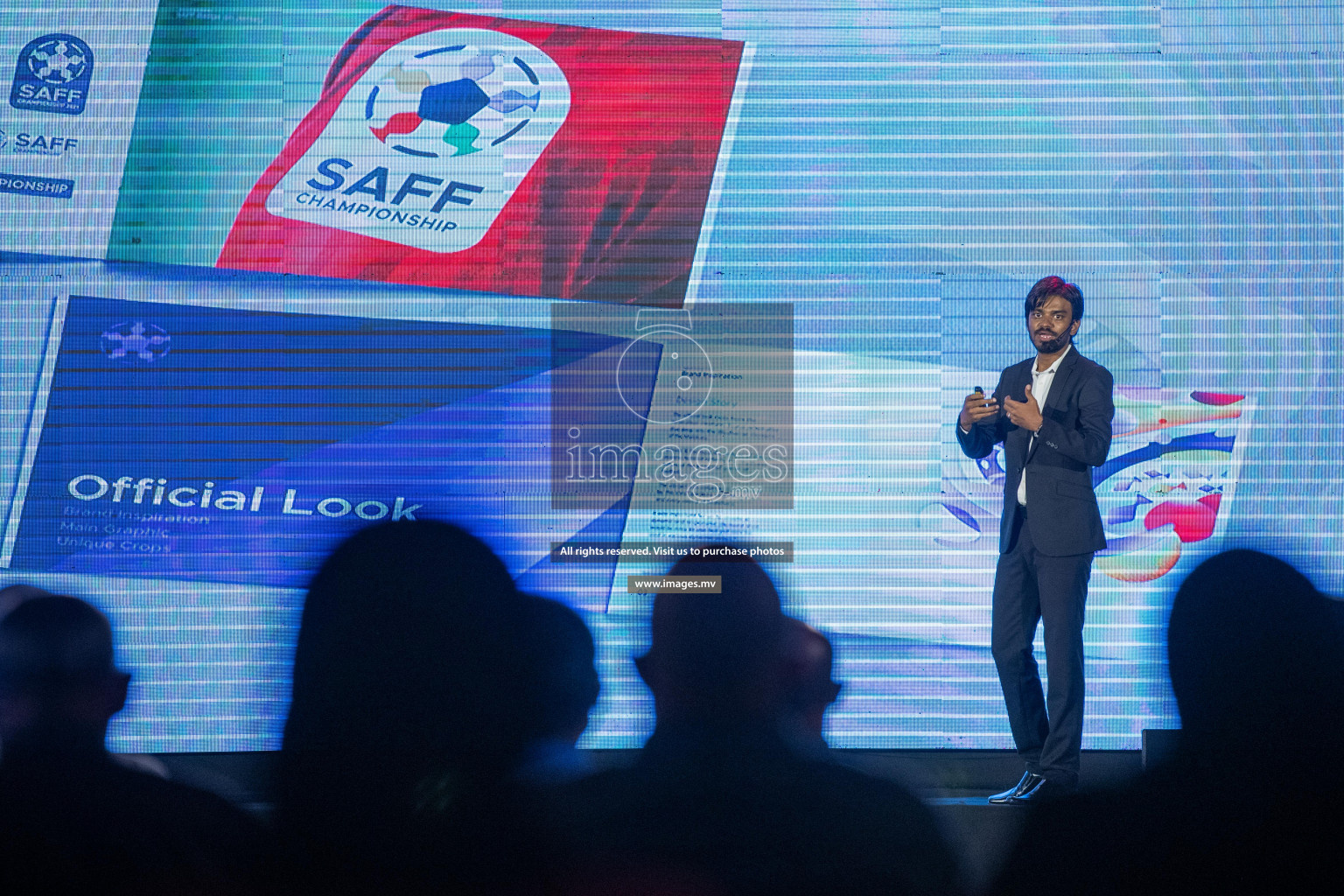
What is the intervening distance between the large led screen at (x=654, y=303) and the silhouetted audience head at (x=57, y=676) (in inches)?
3.7

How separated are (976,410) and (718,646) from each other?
3.90 ft

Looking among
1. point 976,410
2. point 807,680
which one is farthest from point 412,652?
point 976,410

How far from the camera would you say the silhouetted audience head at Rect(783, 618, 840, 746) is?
3764mm

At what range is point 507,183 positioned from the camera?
386 cm

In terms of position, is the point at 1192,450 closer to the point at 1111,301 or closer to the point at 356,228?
the point at 1111,301

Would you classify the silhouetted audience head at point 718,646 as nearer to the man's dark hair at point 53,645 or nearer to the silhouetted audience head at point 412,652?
the silhouetted audience head at point 412,652

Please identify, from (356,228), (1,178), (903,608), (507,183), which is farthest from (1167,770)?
(1,178)

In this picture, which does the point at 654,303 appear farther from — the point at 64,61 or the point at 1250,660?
the point at 1250,660

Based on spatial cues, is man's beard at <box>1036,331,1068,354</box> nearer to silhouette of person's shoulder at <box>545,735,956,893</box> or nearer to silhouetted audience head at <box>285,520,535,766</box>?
silhouette of person's shoulder at <box>545,735,956,893</box>

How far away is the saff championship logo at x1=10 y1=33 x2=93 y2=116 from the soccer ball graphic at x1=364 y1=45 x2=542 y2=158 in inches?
40.0

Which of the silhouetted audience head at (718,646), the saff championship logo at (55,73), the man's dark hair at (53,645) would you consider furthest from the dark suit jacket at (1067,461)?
the saff championship logo at (55,73)

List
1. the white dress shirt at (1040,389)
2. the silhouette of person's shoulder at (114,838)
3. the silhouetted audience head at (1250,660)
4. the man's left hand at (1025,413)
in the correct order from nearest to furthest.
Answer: the man's left hand at (1025,413) → the white dress shirt at (1040,389) → the silhouette of person's shoulder at (114,838) → the silhouetted audience head at (1250,660)

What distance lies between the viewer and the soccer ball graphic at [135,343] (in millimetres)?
3814

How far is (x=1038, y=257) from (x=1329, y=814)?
2.17 meters
